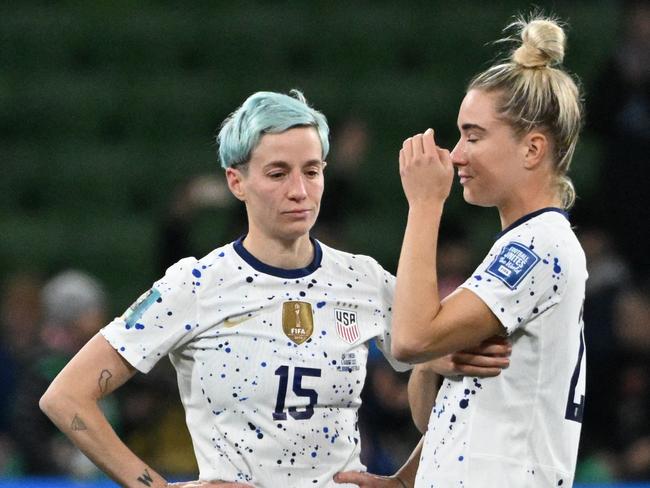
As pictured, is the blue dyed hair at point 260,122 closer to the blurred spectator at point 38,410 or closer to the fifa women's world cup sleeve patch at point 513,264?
the fifa women's world cup sleeve patch at point 513,264

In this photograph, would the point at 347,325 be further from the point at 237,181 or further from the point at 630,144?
the point at 630,144

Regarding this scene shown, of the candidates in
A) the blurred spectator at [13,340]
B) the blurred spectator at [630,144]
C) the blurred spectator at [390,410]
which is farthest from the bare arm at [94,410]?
the blurred spectator at [630,144]

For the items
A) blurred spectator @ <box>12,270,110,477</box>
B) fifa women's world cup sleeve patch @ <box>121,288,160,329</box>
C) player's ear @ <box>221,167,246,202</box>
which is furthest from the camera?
blurred spectator @ <box>12,270,110,477</box>

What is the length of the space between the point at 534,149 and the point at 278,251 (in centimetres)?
61

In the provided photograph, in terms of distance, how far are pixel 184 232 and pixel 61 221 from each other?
1.63 m

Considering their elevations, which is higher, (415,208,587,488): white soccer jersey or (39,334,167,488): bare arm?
(415,208,587,488): white soccer jersey

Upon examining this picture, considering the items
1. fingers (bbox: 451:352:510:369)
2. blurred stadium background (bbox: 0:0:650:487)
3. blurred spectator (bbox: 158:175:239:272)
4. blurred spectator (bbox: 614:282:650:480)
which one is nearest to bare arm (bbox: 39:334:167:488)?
fingers (bbox: 451:352:510:369)

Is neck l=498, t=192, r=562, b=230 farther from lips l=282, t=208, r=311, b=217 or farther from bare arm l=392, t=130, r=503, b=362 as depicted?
lips l=282, t=208, r=311, b=217

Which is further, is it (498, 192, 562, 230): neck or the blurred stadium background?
the blurred stadium background

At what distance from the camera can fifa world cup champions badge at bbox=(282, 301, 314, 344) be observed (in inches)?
114

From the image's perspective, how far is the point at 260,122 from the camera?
291cm

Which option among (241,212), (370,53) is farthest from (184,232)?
(370,53)

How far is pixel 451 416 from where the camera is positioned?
9.12 ft

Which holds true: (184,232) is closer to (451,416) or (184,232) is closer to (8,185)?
(8,185)
